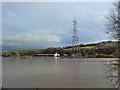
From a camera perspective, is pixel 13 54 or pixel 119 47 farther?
pixel 13 54

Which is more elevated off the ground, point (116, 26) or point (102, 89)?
point (116, 26)

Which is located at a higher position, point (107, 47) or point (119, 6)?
point (119, 6)

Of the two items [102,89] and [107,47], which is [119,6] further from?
[102,89]

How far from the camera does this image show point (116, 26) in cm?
515

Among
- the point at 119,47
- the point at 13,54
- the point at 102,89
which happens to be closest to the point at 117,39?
the point at 119,47

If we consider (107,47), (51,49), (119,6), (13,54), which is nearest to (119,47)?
(107,47)

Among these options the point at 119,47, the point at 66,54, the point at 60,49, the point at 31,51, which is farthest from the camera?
the point at 31,51

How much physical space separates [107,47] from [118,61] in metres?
0.70

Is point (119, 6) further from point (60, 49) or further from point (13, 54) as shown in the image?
point (13, 54)

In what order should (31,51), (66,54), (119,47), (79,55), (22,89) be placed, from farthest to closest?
(31,51) → (66,54) → (79,55) → (22,89) → (119,47)

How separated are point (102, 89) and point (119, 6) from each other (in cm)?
397

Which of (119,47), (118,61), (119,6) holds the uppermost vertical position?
(119,6)

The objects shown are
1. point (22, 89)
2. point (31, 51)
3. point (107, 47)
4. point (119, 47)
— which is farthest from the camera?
point (31, 51)

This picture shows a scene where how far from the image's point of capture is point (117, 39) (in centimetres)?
525
